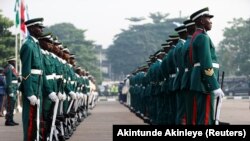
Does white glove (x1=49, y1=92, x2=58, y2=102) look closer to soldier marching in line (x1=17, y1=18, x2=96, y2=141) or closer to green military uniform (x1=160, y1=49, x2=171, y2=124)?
soldier marching in line (x1=17, y1=18, x2=96, y2=141)

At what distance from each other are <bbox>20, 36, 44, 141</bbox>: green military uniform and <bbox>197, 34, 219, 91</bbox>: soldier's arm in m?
2.37

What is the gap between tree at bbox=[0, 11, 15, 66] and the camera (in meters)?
40.4

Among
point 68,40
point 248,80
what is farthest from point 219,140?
point 68,40

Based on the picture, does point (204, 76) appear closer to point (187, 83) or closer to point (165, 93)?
point (187, 83)

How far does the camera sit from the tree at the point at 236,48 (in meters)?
88.8

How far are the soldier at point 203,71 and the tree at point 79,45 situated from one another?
3319 inches

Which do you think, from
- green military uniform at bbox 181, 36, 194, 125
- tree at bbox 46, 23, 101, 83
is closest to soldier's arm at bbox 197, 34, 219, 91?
green military uniform at bbox 181, 36, 194, 125

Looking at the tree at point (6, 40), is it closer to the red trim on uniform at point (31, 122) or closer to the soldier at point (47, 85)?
the soldier at point (47, 85)

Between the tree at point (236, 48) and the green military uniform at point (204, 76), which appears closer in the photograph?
the green military uniform at point (204, 76)

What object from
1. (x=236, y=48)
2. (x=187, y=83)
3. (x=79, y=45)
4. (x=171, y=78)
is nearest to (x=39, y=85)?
(x=187, y=83)

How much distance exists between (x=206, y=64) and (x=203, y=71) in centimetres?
11

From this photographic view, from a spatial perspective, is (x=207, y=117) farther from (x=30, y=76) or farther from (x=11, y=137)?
(x=11, y=137)
